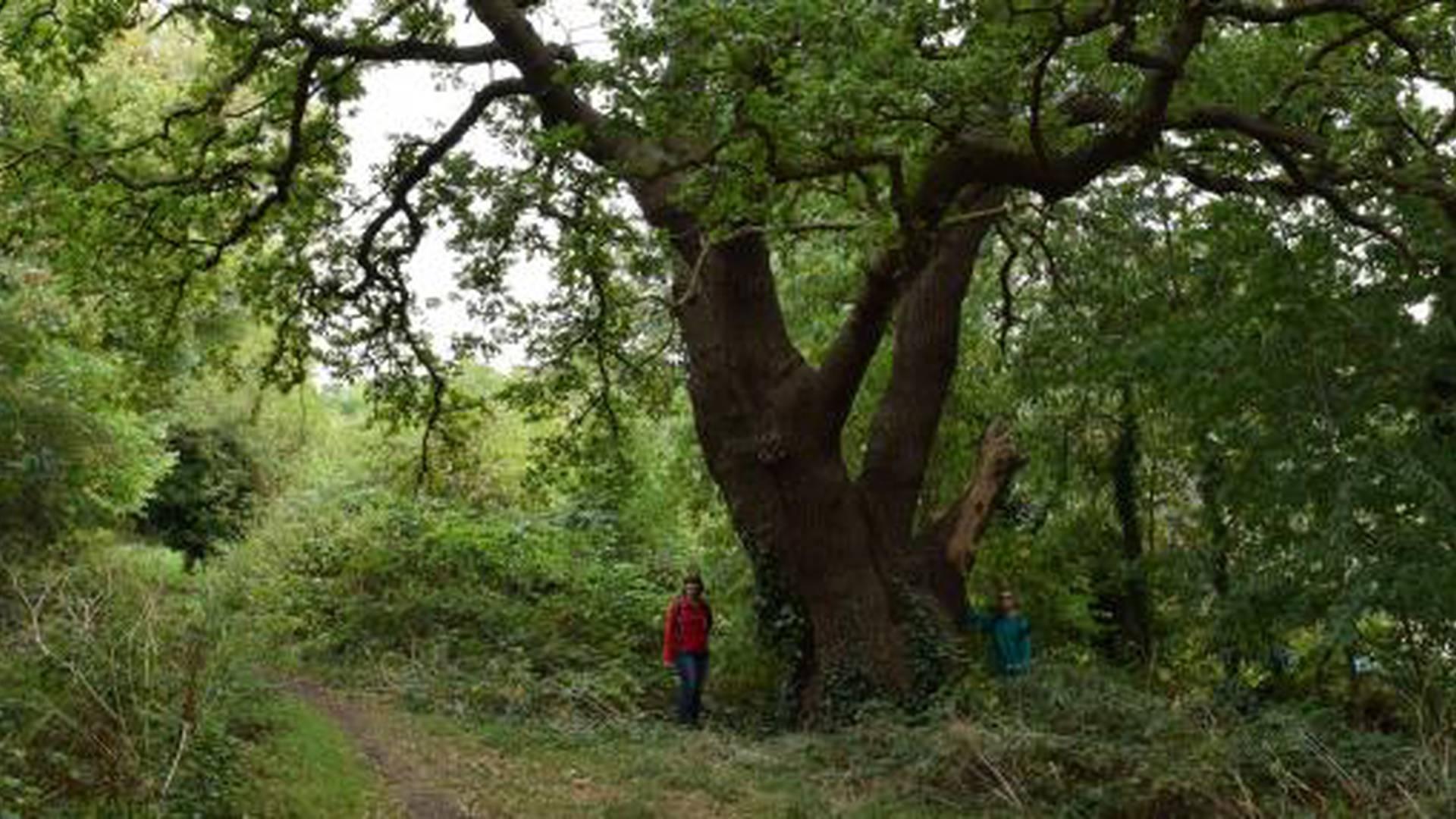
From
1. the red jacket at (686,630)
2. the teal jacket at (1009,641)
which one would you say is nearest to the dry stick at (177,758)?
the red jacket at (686,630)

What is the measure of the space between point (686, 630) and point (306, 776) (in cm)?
654

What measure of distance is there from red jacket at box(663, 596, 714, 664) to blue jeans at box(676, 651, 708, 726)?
0.07 m

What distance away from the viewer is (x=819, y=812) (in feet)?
32.8

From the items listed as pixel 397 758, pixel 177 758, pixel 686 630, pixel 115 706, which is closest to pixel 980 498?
pixel 686 630

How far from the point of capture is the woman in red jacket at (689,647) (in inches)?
620

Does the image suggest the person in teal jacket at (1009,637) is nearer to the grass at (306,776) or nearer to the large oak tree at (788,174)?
the large oak tree at (788,174)

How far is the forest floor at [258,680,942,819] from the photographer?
32.3ft

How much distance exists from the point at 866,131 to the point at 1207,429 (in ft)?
15.9

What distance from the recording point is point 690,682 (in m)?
15.8

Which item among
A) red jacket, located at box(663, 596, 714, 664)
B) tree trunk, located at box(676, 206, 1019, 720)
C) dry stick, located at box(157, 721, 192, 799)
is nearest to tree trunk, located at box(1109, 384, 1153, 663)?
tree trunk, located at box(676, 206, 1019, 720)

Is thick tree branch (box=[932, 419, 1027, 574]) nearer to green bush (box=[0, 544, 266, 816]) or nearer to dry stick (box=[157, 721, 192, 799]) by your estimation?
green bush (box=[0, 544, 266, 816])

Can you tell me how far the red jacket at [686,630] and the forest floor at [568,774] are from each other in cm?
157

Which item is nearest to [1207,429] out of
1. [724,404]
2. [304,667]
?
[724,404]

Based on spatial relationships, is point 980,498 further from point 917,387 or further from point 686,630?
point 686,630
